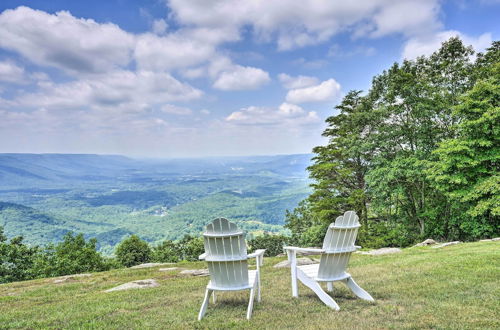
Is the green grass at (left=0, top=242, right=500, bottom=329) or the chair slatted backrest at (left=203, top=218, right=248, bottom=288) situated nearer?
the green grass at (left=0, top=242, right=500, bottom=329)

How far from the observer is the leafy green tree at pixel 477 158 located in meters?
13.8

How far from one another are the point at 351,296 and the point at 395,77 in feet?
53.1

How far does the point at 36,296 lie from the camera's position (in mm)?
7738

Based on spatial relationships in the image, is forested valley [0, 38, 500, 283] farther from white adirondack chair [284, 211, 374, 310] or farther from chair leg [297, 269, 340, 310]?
chair leg [297, 269, 340, 310]

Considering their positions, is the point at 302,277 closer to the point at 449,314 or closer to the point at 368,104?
the point at 449,314

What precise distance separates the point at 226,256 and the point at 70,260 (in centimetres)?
2231

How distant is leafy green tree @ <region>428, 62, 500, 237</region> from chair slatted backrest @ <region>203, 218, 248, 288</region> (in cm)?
1363

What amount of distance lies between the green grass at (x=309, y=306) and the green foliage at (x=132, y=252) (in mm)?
21487

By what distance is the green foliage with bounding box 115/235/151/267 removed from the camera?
27875 mm

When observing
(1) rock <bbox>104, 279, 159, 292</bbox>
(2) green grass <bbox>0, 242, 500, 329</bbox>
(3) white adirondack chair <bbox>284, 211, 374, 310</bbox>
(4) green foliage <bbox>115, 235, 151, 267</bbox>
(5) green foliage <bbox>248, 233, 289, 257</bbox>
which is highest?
(3) white adirondack chair <bbox>284, 211, 374, 310</bbox>

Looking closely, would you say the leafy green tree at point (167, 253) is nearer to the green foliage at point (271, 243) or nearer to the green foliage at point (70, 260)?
the green foliage at point (70, 260)

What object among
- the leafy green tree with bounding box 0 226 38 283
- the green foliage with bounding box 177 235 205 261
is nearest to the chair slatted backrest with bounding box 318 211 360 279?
the leafy green tree with bounding box 0 226 38 283

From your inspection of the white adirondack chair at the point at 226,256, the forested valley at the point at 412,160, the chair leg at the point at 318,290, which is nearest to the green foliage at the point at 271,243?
the forested valley at the point at 412,160

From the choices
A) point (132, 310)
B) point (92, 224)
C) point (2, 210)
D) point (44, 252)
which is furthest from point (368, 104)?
point (2, 210)
